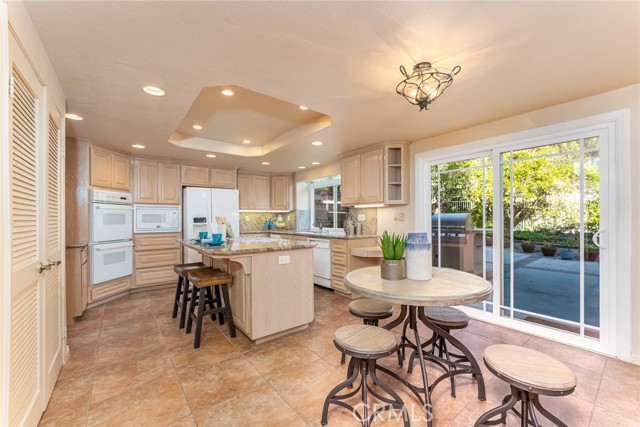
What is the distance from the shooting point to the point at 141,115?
2637mm

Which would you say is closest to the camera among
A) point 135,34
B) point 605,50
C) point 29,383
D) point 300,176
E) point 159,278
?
point 29,383

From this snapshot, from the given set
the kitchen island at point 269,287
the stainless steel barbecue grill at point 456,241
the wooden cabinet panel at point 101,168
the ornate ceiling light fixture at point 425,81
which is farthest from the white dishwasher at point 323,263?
the wooden cabinet panel at point 101,168

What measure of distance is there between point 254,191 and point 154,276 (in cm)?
246

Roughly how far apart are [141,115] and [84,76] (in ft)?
2.41

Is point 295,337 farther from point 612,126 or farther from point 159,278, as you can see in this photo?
point 612,126

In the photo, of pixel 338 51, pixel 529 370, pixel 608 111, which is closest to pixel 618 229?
pixel 608 111

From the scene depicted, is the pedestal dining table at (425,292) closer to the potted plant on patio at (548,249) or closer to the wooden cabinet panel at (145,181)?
the potted plant on patio at (548,249)

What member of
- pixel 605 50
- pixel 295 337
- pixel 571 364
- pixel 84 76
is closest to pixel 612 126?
pixel 605 50

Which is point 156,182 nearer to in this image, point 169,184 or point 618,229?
point 169,184

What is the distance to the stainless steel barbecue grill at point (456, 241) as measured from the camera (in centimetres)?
316

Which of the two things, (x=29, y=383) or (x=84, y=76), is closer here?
(x=29, y=383)

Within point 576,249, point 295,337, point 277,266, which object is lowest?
point 295,337

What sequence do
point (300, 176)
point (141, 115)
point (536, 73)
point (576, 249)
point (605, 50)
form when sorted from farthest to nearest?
point (300, 176), point (141, 115), point (576, 249), point (536, 73), point (605, 50)

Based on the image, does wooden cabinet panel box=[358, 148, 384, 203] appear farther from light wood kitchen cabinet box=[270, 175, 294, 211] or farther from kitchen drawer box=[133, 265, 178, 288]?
kitchen drawer box=[133, 265, 178, 288]
